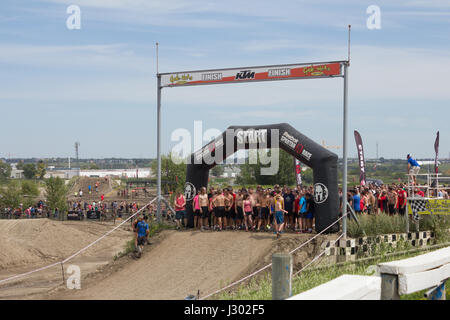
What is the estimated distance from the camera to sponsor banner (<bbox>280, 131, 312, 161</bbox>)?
16.5 metres

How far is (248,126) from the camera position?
58.8 ft

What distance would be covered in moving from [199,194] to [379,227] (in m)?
6.53

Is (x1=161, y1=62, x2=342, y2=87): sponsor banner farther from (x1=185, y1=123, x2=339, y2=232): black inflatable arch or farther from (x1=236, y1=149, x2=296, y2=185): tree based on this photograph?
(x1=236, y1=149, x2=296, y2=185): tree

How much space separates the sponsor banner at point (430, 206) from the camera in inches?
574

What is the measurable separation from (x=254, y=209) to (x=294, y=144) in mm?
2603

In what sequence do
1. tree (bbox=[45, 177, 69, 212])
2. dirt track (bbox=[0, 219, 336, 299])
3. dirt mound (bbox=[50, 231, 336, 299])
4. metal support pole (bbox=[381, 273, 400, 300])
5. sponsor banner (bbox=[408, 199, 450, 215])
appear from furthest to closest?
tree (bbox=[45, 177, 69, 212]) → sponsor banner (bbox=[408, 199, 450, 215]) → dirt track (bbox=[0, 219, 336, 299]) → dirt mound (bbox=[50, 231, 336, 299]) → metal support pole (bbox=[381, 273, 400, 300])

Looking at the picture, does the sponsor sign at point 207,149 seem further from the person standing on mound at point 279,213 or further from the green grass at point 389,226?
the green grass at point 389,226

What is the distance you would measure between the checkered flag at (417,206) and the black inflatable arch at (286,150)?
222cm

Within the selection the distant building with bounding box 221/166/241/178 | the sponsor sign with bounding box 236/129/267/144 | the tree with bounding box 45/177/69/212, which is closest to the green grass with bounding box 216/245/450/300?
the sponsor sign with bounding box 236/129/267/144

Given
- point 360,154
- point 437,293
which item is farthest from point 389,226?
point 437,293

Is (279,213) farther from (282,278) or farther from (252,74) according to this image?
(282,278)

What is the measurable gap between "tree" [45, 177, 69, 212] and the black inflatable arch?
35967mm
